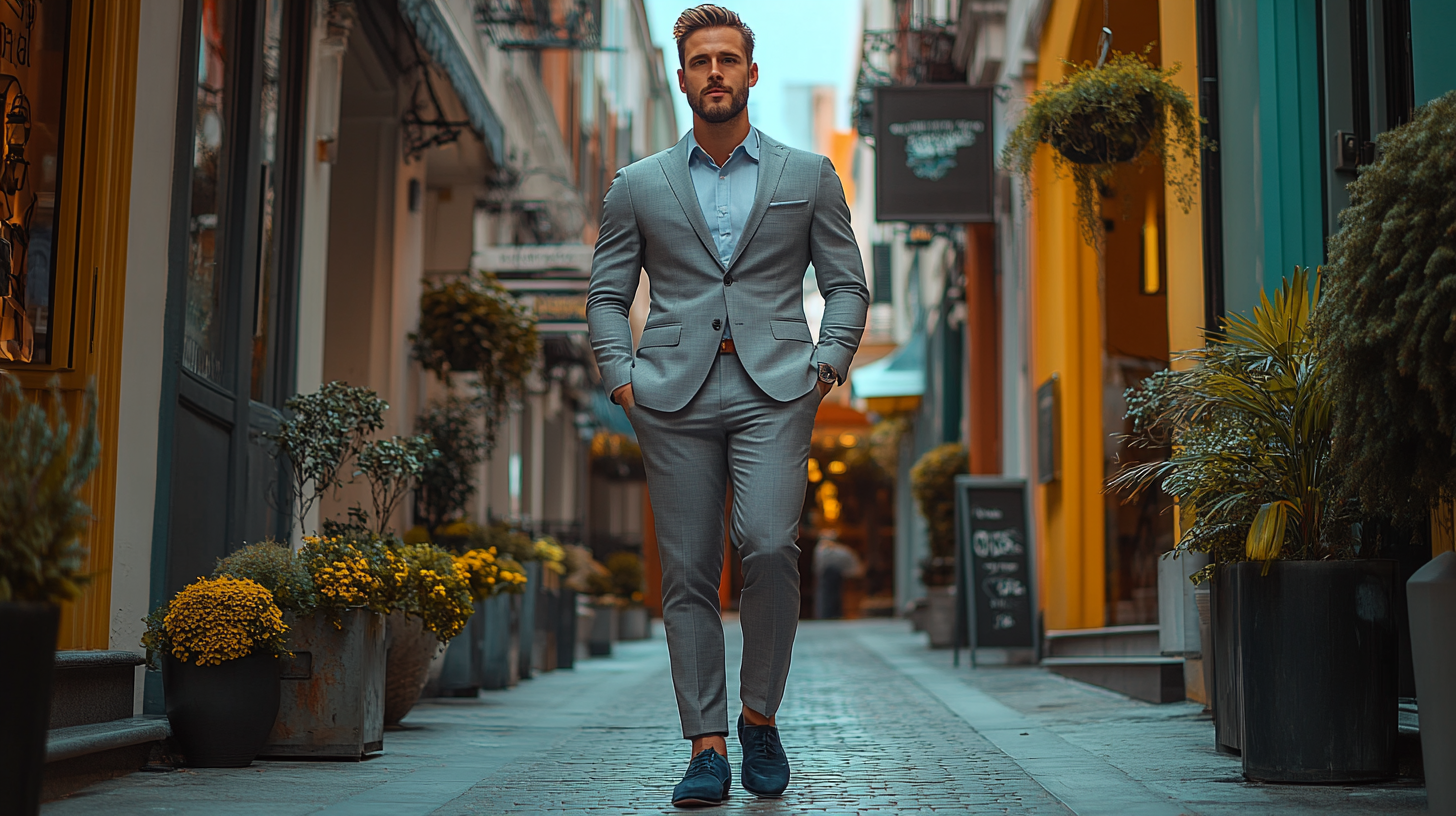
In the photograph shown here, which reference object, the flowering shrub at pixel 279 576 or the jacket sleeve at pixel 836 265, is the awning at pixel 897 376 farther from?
the jacket sleeve at pixel 836 265

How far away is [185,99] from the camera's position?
5520 mm

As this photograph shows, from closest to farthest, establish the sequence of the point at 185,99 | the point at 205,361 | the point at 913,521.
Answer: the point at 185,99, the point at 205,361, the point at 913,521

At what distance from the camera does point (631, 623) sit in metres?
19.1

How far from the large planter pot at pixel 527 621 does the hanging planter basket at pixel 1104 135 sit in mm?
4617

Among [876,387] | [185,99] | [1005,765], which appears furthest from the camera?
[876,387]

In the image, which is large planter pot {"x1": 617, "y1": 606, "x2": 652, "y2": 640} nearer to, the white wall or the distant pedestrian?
the distant pedestrian

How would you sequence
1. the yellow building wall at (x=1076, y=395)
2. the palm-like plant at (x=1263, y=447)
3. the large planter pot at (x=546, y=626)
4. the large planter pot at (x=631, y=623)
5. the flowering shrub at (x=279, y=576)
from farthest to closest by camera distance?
the large planter pot at (x=631, y=623) < the large planter pot at (x=546, y=626) < the yellow building wall at (x=1076, y=395) < the flowering shrub at (x=279, y=576) < the palm-like plant at (x=1263, y=447)

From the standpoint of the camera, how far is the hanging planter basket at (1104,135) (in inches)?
265

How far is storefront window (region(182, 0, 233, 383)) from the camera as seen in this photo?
611 cm

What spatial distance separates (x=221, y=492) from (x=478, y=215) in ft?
22.7

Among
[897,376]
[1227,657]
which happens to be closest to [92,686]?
→ [1227,657]

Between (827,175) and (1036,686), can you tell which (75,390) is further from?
(1036,686)

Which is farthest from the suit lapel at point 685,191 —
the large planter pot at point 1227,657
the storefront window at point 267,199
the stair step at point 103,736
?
the storefront window at point 267,199

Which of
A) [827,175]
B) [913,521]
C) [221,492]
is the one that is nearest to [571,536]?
[913,521]
